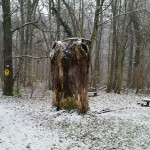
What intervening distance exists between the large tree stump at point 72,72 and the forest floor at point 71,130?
0.46m

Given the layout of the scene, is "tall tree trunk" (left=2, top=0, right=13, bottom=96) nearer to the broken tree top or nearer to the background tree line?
A: the background tree line

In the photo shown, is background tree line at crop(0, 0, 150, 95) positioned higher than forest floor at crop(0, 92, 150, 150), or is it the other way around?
background tree line at crop(0, 0, 150, 95)

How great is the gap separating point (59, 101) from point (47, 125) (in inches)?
69.4

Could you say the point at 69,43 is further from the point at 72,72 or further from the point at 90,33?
the point at 90,33

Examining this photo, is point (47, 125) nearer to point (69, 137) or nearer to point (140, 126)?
point (69, 137)

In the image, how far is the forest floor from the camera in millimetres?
6699

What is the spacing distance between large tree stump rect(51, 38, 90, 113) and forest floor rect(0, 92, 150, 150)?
1.50ft

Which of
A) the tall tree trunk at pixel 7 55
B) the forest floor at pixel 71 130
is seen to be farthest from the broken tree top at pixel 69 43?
the tall tree trunk at pixel 7 55

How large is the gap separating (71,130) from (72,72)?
258cm

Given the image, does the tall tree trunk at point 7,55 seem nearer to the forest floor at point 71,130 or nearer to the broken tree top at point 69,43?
the forest floor at point 71,130

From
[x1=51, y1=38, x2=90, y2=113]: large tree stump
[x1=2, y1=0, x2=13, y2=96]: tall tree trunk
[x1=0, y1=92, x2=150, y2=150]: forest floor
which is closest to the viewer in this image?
[x1=0, y1=92, x2=150, y2=150]: forest floor

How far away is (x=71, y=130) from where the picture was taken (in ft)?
25.7

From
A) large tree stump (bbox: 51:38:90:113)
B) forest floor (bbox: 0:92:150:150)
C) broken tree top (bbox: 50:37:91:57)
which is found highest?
broken tree top (bbox: 50:37:91:57)

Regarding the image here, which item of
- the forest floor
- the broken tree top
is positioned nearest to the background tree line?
the broken tree top
